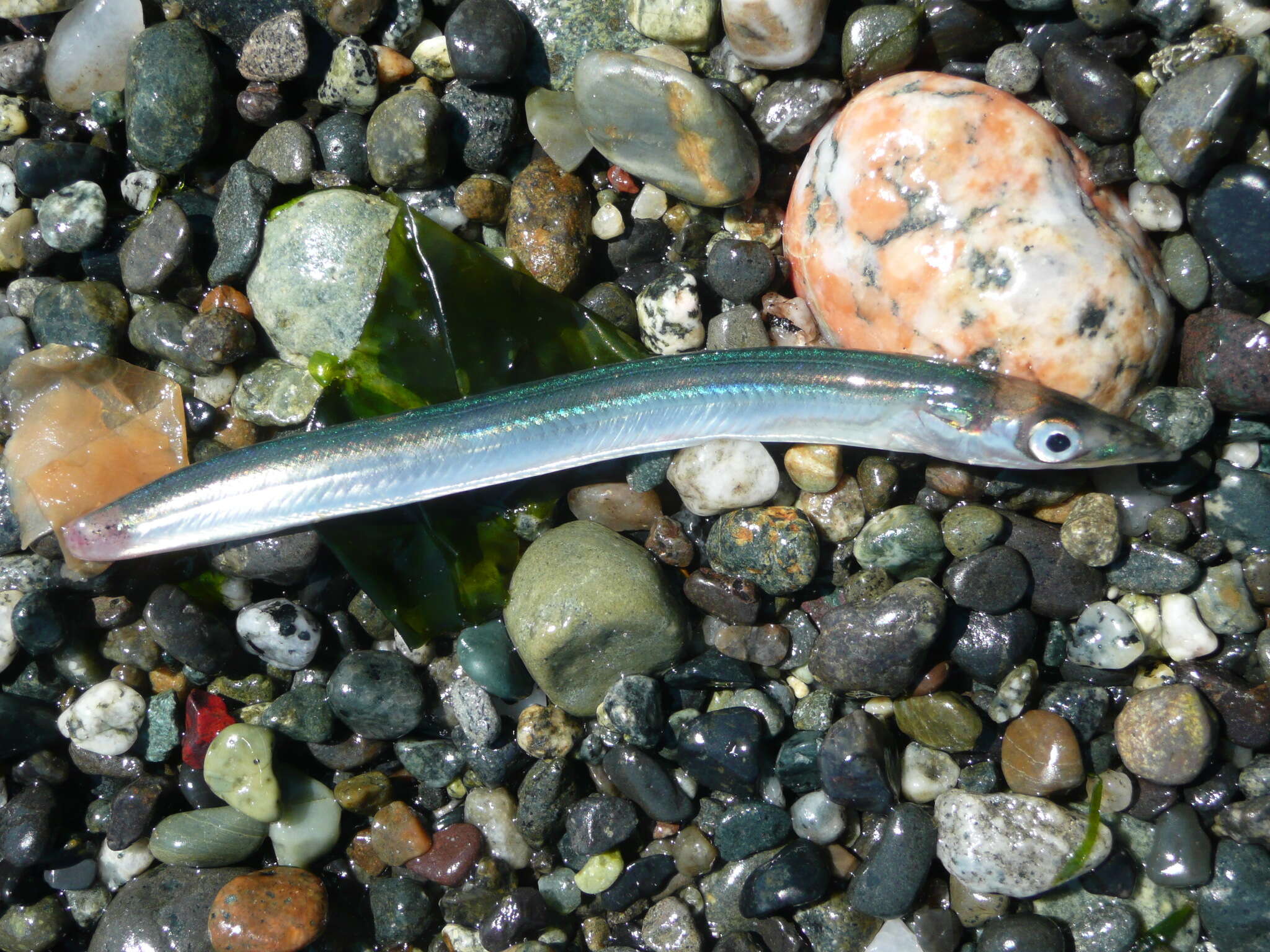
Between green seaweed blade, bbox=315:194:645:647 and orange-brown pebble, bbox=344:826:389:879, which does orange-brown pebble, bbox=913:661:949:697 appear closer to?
green seaweed blade, bbox=315:194:645:647

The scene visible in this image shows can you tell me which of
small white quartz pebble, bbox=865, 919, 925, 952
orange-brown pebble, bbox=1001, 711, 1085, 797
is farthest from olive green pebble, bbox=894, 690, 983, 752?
small white quartz pebble, bbox=865, 919, 925, 952

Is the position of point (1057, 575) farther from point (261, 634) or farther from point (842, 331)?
point (261, 634)

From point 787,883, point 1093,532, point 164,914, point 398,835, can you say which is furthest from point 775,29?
point 164,914

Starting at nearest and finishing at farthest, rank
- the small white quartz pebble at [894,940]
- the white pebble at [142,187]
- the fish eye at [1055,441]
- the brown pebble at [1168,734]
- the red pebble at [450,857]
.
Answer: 1. the fish eye at [1055,441]
2. the brown pebble at [1168,734]
3. the small white quartz pebble at [894,940]
4. the red pebble at [450,857]
5. the white pebble at [142,187]

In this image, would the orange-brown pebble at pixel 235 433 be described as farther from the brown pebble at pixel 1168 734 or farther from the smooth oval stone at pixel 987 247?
the brown pebble at pixel 1168 734

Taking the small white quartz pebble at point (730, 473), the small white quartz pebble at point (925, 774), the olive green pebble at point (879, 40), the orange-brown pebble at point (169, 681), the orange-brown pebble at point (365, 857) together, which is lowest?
the orange-brown pebble at point (365, 857)

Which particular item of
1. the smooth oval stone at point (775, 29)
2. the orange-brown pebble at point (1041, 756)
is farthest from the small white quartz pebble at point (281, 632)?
the smooth oval stone at point (775, 29)

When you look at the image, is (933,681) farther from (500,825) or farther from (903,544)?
(500,825)
